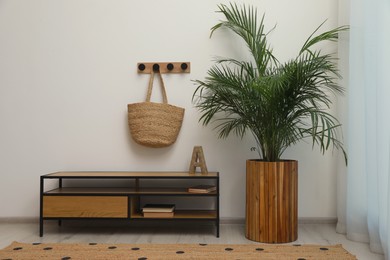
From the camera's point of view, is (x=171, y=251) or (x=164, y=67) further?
(x=164, y=67)

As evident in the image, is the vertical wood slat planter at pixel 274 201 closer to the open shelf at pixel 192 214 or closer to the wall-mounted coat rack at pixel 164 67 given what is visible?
the open shelf at pixel 192 214

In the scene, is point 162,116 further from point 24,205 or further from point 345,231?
point 345,231

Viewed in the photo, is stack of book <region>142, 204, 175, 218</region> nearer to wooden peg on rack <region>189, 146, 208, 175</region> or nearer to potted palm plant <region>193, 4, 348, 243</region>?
wooden peg on rack <region>189, 146, 208, 175</region>

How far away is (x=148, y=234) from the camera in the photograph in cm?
273

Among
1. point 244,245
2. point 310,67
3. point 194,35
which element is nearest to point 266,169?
point 244,245

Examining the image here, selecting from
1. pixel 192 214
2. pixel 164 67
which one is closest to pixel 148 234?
pixel 192 214

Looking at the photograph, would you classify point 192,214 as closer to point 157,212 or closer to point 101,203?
point 157,212

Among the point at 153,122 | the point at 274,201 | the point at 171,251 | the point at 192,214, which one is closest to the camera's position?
the point at 171,251

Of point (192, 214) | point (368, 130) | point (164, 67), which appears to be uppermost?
point (164, 67)

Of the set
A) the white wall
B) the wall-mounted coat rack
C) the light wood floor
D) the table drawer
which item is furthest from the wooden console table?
the wall-mounted coat rack

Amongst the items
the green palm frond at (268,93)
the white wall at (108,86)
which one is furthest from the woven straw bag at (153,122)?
the green palm frond at (268,93)

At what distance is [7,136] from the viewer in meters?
3.09

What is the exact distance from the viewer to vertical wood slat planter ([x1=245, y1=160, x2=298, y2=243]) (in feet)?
8.07

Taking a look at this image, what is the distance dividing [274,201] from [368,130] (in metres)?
0.72
